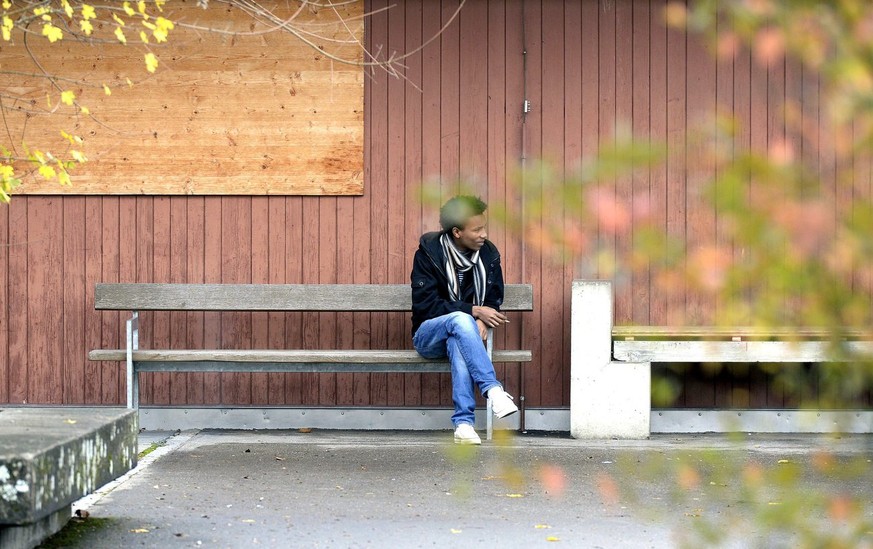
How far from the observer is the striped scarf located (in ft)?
22.0

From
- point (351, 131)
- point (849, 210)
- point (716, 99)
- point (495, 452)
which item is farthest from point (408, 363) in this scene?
point (849, 210)

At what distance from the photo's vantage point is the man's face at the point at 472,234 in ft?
21.3

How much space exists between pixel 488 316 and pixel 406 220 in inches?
39.0

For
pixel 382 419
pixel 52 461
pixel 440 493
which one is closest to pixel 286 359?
pixel 382 419

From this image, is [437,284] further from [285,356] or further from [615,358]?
[615,358]

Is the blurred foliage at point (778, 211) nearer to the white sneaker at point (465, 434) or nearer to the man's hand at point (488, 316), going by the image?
the white sneaker at point (465, 434)

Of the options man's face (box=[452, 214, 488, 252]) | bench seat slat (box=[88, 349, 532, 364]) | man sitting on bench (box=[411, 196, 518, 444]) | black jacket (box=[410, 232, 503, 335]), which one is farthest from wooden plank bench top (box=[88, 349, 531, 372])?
man's face (box=[452, 214, 488, 252])

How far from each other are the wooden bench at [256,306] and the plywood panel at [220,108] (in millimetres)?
631

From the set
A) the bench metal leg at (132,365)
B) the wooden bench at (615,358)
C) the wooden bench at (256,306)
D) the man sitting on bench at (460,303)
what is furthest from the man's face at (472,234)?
the bench metal leg at (132,365)

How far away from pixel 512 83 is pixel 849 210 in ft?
18.4

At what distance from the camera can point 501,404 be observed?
20.1 ft

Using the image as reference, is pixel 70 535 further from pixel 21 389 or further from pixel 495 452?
pixel 21 389

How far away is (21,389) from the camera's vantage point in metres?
7.37

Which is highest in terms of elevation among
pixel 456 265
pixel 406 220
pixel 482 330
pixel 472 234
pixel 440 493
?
pixel 406 220
